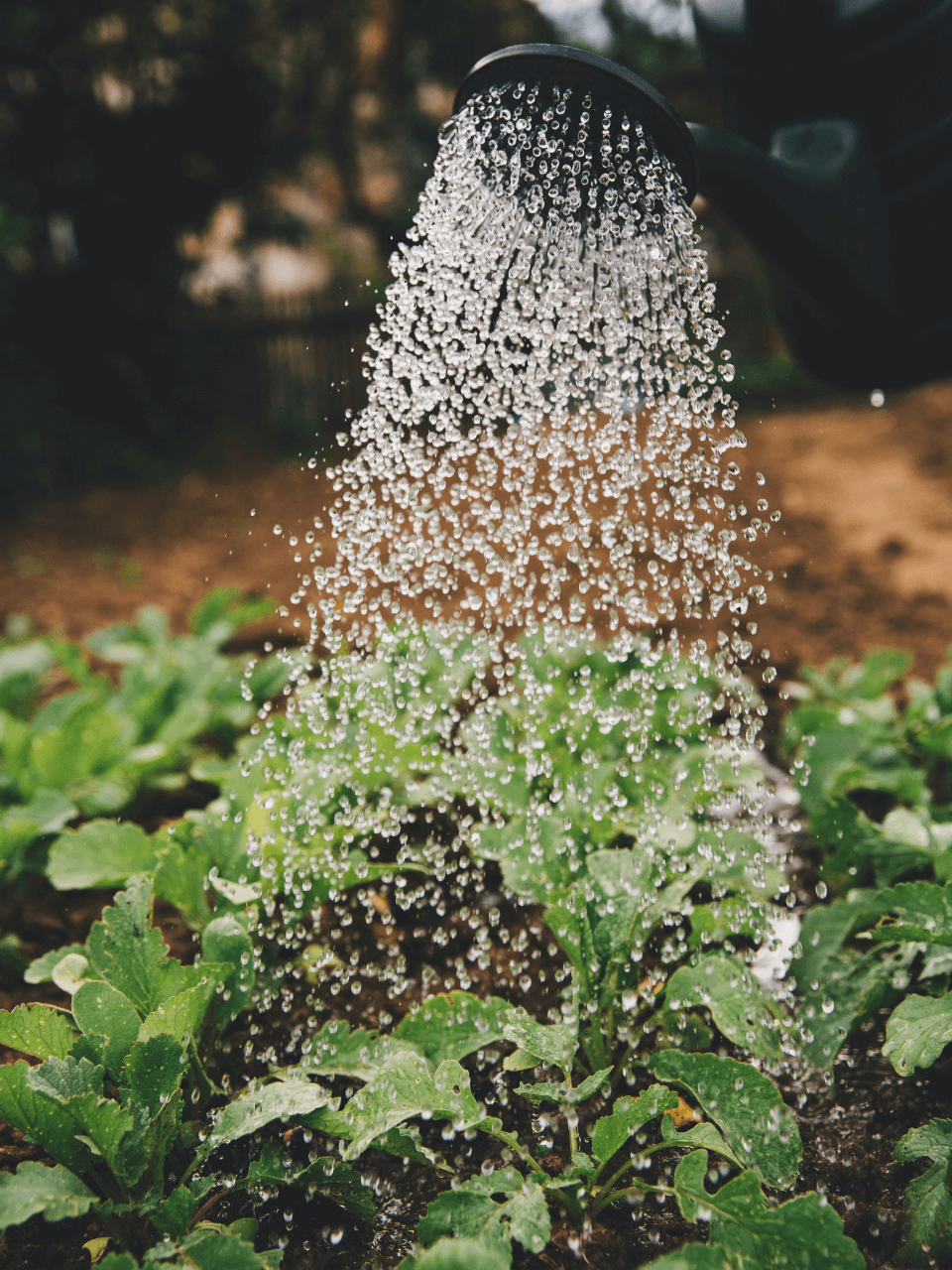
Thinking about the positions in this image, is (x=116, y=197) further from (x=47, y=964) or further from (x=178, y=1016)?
(x=178, y=1016)

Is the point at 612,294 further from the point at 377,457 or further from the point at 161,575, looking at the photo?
the point at 161,575

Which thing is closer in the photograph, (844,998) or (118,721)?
(844,998)

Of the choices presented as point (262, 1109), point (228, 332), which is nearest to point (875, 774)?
point (262, 1109)

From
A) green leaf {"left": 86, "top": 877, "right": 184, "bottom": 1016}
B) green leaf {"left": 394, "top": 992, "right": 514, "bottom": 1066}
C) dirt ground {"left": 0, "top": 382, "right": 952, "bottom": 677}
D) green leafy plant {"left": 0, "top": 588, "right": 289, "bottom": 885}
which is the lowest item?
green leaf {"left": 394, "top": 992, "right": 514, "bottom": 1066}

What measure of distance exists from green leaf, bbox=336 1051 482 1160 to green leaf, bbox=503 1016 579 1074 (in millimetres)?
95

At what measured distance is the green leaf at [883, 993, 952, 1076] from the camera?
1.16m

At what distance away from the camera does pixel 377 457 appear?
65.6 inches

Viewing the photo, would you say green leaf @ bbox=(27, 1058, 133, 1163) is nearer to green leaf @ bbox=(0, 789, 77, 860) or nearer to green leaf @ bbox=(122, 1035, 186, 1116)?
green leaf @ bbox=(122, 1035, 186, 1116)

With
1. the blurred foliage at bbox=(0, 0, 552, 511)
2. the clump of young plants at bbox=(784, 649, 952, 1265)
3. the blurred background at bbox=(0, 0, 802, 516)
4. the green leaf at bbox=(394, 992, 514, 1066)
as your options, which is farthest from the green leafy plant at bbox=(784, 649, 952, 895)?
the blurred foliage at bbox=(0, 0, 552, 511)

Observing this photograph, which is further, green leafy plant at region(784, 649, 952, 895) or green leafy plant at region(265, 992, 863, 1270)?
green leafy plant at region(784, 649, 952, 895)

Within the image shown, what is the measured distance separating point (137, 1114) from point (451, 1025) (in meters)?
0.44

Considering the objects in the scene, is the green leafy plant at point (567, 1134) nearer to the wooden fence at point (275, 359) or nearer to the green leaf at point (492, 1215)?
the green leaf at point (492, 1215)

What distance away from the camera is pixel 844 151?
128 centimetres

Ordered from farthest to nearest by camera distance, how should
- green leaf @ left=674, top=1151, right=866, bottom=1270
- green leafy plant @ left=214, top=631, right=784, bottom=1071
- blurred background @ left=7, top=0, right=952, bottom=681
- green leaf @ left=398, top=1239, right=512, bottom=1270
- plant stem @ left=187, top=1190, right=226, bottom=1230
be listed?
blurred background @ left=7, top=0, right=952, bottom=681, green leafy plant @ left=214, top=631, right=784, bottom=1071, plant stem @ left=187, top=1190, right=226, bottom=1230, green leaf @ left=674, top=1151, right=866, bottom=1270, green leaf @ left=398, top=1239, right=512, bottom=1270
